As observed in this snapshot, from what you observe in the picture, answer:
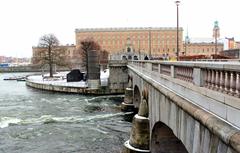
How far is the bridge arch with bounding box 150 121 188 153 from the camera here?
15268 millimetres

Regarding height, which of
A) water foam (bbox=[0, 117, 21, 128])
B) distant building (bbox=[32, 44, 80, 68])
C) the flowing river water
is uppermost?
distant building (bbox=[32, 44, 80, 68])

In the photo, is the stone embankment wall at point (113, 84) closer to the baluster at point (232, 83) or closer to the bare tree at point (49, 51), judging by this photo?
the bare tree at point (49, 51)

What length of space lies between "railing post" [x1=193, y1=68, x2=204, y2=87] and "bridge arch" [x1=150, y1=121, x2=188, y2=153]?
7404 millimetres

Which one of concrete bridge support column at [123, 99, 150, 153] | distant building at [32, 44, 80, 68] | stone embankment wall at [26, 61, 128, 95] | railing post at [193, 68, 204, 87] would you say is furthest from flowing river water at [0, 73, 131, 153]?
distant building at [32, 44, 80, 68]

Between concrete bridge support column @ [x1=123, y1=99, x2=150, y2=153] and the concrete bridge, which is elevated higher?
the concrete bridge

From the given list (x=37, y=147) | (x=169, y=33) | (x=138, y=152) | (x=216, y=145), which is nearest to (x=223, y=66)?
(x=216, y=145)

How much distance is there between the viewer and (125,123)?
2919 centimetres

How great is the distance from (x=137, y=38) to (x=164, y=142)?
129420 mm

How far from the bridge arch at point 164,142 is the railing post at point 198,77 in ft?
24.3

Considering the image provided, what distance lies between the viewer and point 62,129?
87.6 ft

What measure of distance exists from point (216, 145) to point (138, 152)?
11.9 metres

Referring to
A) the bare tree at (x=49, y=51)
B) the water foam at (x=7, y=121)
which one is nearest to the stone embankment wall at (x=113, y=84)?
the bare tree at (x=49, y=51)

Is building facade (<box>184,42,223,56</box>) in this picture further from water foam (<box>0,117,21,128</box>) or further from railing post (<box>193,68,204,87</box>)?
railing post (<box>193,68,204,87</box>)

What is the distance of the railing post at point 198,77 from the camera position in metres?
7.61
